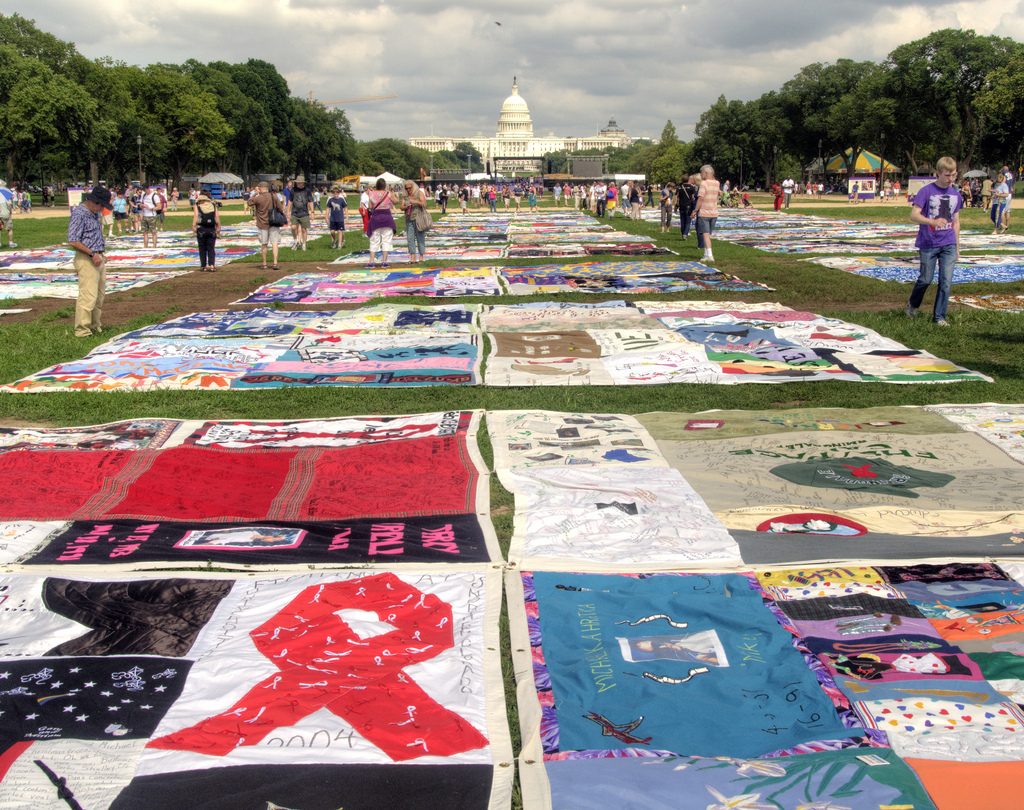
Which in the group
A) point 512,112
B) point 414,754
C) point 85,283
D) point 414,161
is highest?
point 512,112

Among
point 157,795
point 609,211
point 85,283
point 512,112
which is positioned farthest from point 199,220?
point 512,112

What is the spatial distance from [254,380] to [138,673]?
5.22 m

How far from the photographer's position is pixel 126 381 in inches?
322

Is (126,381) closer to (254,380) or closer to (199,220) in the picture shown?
(254,380)

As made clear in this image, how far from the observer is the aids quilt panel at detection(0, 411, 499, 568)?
4.50 m

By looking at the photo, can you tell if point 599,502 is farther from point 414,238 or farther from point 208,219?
point 208,219

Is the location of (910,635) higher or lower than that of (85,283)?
lower

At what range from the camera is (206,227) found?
56.0 feet

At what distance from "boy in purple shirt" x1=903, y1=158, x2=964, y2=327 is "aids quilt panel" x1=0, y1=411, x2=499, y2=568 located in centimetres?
627

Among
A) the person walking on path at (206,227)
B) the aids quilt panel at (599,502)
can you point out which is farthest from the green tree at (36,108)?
the aids quilt panel at (599,502)

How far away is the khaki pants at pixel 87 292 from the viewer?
986cm

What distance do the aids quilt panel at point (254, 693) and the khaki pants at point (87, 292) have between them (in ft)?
22.5

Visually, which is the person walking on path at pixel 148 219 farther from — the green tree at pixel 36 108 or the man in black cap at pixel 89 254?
the green tree at pixel 36 108

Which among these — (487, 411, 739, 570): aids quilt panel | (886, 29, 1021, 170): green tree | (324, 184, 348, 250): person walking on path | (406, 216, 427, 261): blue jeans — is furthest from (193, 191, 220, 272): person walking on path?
(886, 29, 1021, 170): green tree
